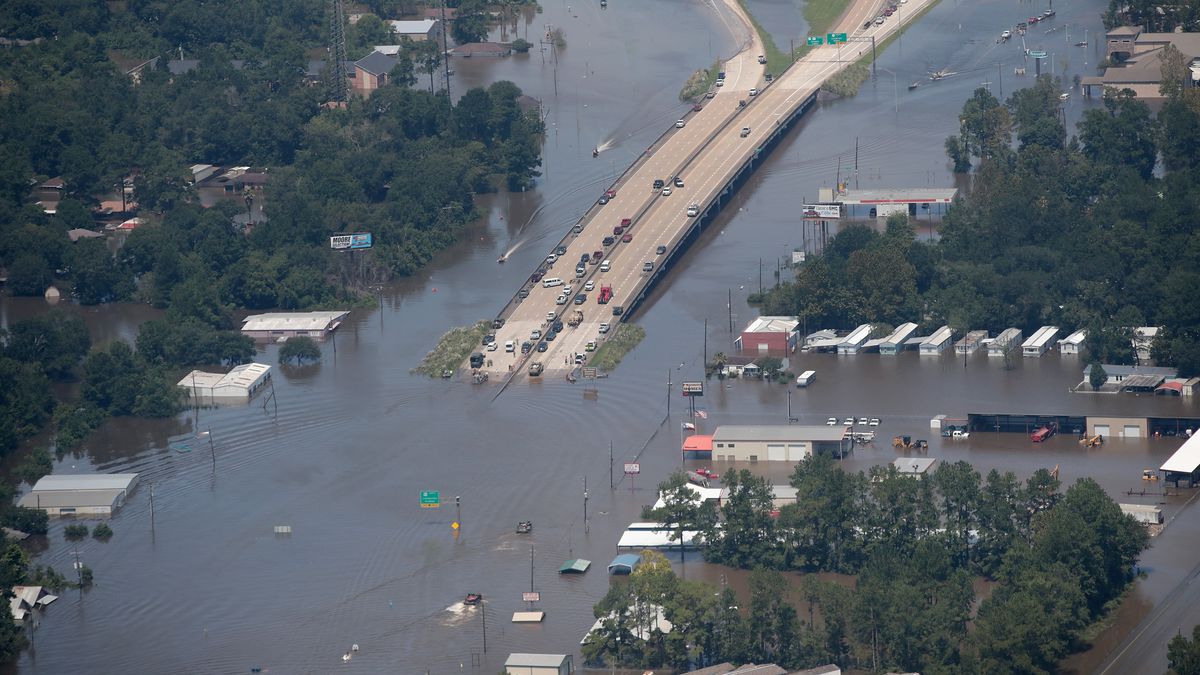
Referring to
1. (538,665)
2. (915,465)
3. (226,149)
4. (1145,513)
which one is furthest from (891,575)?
(226,149)

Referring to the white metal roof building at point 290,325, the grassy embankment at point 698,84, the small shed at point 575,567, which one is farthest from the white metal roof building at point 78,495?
the grassy embankment at point 698,84

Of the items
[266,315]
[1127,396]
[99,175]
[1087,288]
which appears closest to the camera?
[1127,396]

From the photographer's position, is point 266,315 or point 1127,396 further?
point 266,315

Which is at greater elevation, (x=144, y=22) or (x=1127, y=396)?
(x=144, y=22)

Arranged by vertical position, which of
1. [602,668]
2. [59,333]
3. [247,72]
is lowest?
[602,668]

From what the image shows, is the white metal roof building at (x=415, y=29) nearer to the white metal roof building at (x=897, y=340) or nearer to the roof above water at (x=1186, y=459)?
the white metal roof building at (x=897, y=340)

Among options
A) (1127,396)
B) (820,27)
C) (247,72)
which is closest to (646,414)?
(1127,396)

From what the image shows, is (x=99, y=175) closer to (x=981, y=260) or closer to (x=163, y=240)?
(x=163, y=240)
